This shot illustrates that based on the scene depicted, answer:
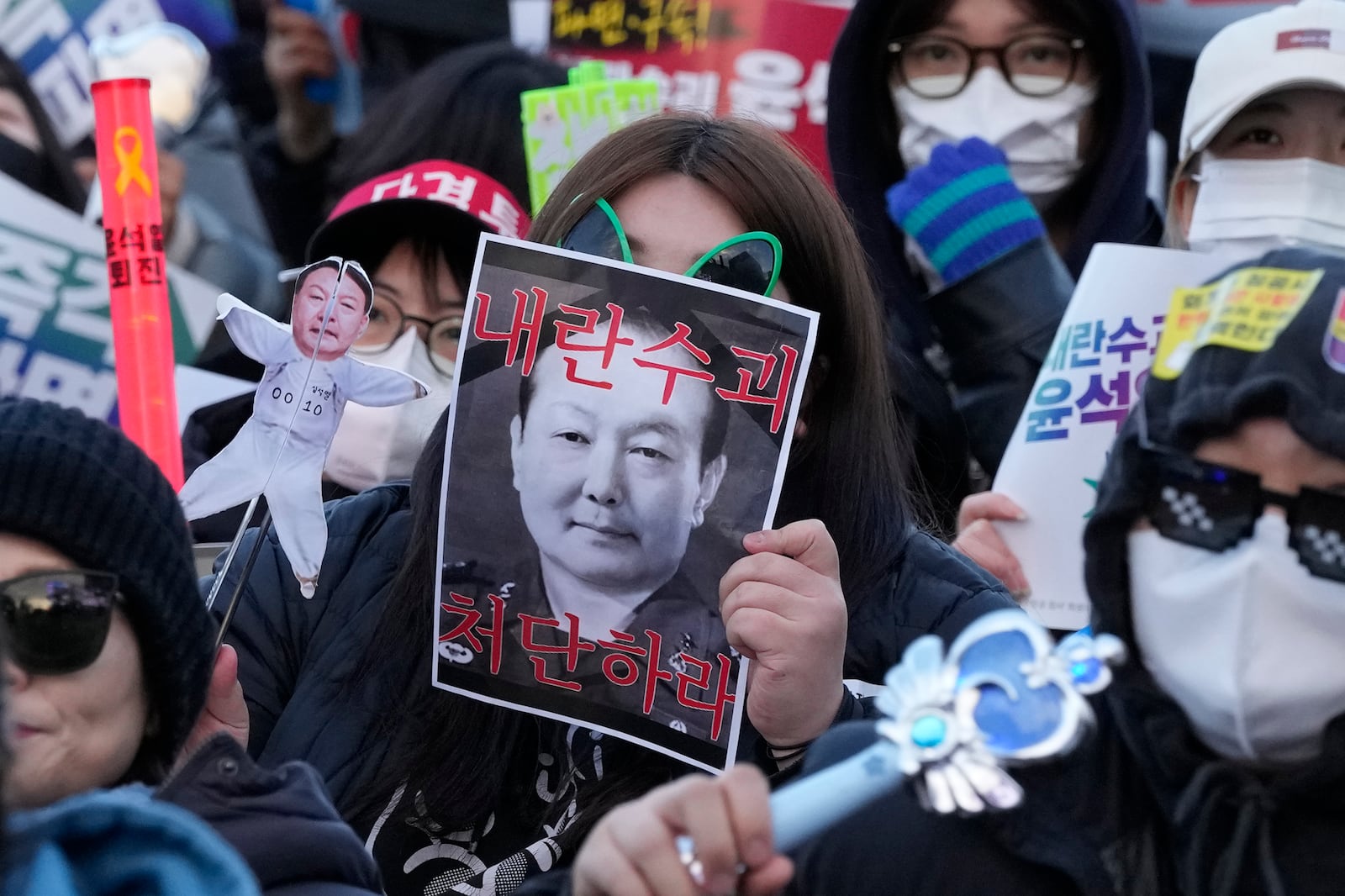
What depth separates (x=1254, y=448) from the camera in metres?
1.46

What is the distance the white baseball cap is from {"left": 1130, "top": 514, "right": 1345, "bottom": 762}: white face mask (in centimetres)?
161

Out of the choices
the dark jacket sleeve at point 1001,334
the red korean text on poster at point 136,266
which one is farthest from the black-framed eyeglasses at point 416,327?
the dark jacket sleeve at point 1001,334

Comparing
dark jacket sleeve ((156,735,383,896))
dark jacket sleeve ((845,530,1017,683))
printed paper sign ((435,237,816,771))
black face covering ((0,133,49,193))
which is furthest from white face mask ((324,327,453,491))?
black face covering ((0,133,49,193))

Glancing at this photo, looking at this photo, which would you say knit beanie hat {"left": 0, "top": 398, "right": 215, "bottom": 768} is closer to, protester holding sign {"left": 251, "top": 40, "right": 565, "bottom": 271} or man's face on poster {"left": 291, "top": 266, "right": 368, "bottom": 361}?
man's face on poster {"left": 291, "top": 266, "right": 368, "bottom": 361}

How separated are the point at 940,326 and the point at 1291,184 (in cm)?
68

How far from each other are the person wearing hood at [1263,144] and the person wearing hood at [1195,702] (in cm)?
108

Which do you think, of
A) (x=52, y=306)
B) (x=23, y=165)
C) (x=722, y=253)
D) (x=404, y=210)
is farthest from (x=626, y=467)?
(x=23, y=165)

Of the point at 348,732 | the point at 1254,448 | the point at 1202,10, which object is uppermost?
the point at 1202,10

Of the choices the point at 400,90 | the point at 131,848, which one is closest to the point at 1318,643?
the point at 131,848

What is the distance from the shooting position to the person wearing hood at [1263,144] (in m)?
2.71

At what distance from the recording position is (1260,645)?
1.42 metres

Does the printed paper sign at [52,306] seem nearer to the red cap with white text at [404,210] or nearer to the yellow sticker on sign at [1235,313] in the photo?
the red cap with white text at [404,210]

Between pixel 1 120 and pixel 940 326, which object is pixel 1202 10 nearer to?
pixel 940 326

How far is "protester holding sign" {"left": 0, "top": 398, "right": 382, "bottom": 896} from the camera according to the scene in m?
1.57
